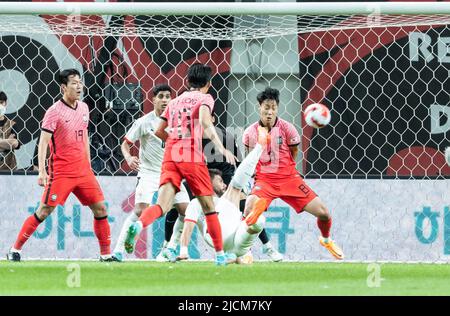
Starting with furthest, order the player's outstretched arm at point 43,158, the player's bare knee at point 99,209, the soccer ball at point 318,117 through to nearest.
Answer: the player's bare knee at point 99,209 → the player's outstretched arm at point 43,158 → the soccer ball at point 318,117

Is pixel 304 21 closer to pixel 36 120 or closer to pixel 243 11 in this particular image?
pixel 243 11

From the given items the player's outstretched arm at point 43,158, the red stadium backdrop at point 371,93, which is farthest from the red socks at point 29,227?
the red stadium backdrop at point 371,93

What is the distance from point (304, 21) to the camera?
1160cm

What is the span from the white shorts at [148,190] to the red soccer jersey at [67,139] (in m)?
0.93

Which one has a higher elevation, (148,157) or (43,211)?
(148,157)

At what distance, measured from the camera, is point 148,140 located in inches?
460

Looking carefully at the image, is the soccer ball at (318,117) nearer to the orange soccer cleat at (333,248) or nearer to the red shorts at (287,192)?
the red shorts at (287,192)

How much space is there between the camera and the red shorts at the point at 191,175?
9734mm

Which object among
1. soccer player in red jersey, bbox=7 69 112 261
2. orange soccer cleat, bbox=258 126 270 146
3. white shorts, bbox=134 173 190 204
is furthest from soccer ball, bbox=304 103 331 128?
soccer player in red jersey, bbox=7 69 112 261

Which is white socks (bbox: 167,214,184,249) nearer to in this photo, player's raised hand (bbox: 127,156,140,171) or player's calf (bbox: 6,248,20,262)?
player's raised hand (bbox: 127,156,140,171)

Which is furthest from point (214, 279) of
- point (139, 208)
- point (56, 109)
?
point (139, 208)

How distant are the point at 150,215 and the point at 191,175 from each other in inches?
18.1

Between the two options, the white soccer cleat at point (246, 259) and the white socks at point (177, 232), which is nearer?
the white soccer cleat at point (246, 259)

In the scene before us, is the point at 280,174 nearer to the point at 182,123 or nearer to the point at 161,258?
the point at 182,123
